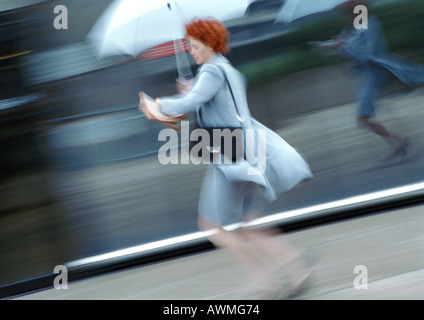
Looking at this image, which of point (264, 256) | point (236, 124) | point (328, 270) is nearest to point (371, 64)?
point (328, 270)

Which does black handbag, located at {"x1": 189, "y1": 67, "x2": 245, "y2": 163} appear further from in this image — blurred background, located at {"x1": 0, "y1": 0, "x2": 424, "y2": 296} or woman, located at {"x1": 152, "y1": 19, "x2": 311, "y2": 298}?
blurred background, located at {"x1": 0, "y1": 0, "x2": 424, "y2": 296}

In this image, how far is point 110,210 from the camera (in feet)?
15.2

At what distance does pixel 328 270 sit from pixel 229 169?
103 cm

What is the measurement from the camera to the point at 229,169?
11.6 feet

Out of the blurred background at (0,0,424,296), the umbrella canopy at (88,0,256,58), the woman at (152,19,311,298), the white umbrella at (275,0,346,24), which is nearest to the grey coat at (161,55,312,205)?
the woman at (152,19,311,298)

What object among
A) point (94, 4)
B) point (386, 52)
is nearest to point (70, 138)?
point (94, 4)

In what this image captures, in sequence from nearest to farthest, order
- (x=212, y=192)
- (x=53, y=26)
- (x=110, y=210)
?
(x=212, y=192), (x=53, y=26), (x=110, y=210)

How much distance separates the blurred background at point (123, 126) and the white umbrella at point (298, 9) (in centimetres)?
5

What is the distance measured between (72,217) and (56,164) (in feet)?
1.31

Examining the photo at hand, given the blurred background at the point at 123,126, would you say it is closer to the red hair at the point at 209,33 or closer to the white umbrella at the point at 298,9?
the white umbrella at the point at 298,9

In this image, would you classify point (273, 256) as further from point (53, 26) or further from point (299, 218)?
point (53, 26)

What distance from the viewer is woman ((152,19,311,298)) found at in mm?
3453

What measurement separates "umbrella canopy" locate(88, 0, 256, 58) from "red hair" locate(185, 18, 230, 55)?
38cm
